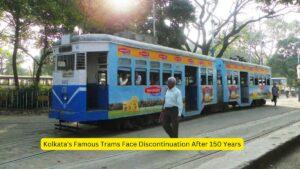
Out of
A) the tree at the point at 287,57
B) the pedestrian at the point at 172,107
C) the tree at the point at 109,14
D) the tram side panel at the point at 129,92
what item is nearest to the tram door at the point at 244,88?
the tree at the point at 109,14

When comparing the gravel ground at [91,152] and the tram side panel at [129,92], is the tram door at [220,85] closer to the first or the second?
the gravel ground at [91,152]

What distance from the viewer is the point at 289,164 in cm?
796

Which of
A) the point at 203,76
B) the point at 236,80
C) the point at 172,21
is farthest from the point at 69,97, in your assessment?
the point at 172,21

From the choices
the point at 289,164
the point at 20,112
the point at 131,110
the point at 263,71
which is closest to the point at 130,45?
the point at 131,110

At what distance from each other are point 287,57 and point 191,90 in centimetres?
6073

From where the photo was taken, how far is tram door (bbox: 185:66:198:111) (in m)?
18.5

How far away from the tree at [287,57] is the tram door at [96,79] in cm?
6485

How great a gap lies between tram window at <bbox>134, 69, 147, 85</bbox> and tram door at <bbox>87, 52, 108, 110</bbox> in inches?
51.3

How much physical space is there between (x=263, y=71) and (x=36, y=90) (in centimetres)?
1575

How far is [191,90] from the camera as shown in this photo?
18844mm

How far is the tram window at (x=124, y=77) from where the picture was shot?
13052 mm

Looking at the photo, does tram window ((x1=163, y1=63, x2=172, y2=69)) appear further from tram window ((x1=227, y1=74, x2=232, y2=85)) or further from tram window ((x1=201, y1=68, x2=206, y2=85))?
tram window ((x1=227, y1=74, x2=232, y2=85))

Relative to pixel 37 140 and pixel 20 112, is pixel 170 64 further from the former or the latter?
pixel 20 112

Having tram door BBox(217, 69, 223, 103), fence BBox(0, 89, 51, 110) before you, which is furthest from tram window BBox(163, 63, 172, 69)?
fence BBox(0, 89, 51, 110)
